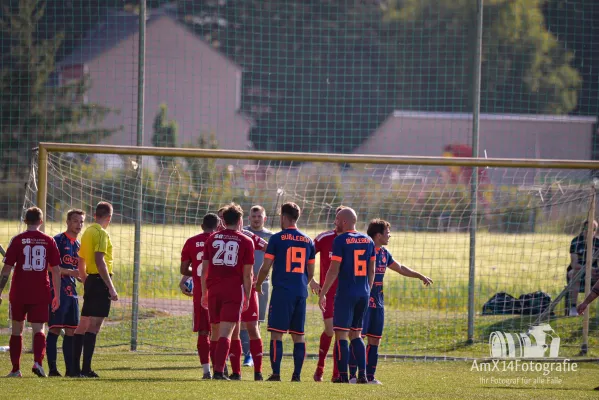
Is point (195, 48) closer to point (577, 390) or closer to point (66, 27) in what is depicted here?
point (66, 27)

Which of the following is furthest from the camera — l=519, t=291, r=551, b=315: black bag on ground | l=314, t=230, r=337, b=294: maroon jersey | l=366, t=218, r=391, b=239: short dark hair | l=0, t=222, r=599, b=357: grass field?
l=519, t=291, r=551, b=315: black bag on ground

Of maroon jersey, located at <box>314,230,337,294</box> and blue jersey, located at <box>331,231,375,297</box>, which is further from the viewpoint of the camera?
maroon jersey, located at <box>314,230,337,294</box>

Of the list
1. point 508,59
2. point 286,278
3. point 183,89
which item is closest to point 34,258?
point 286,278

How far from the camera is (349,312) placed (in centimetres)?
835

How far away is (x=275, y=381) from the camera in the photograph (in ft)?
27.2

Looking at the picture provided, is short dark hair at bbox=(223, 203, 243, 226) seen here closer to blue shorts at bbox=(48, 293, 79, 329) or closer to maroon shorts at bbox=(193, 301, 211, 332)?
maroon shorts at bbox=(193, 301, 211, 332)

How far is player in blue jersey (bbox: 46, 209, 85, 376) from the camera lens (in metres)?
8.77

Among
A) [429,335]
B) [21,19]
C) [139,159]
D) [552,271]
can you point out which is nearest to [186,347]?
[139,159]

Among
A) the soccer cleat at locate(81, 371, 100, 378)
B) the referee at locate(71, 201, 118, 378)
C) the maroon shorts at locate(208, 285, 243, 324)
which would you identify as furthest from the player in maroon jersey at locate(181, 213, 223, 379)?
the soccer cleat at locate(81, 371, 100, 378)

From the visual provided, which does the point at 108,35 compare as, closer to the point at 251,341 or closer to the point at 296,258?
the point at 251,341

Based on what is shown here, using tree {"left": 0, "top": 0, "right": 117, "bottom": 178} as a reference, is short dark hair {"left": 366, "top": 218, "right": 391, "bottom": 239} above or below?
below

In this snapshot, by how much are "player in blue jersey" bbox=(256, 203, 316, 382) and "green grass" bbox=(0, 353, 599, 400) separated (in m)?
0.56

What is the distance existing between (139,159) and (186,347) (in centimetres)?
298

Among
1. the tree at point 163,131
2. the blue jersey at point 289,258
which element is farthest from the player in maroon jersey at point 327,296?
the tree at point 163,131
